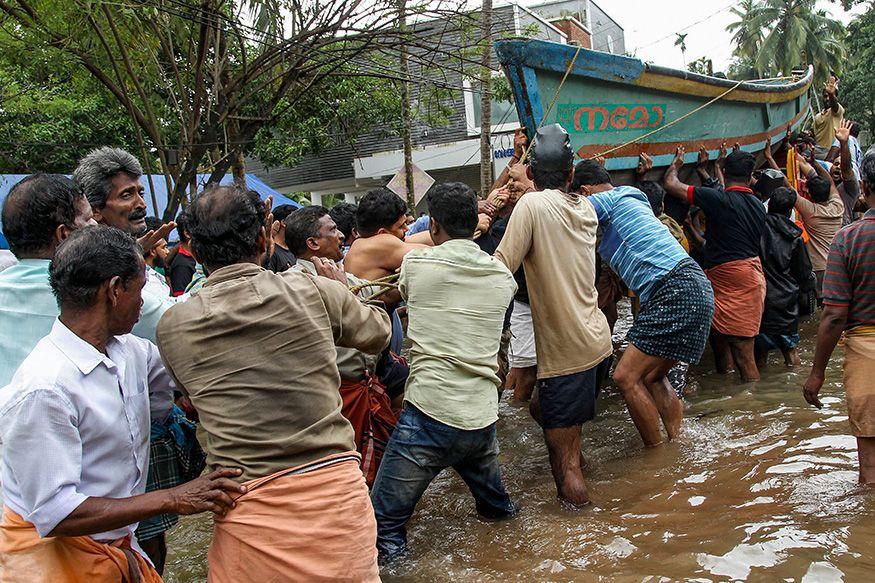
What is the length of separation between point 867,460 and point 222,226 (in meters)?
3.14

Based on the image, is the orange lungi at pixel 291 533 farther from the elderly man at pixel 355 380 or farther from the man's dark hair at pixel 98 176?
the man's dark hair at pixel 98 176

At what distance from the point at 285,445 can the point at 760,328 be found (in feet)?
18.2

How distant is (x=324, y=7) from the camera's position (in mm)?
7391

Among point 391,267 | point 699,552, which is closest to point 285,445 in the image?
point 391,267

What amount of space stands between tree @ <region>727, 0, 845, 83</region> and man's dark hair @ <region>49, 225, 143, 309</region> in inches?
1565

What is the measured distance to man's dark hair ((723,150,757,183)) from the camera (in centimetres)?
595

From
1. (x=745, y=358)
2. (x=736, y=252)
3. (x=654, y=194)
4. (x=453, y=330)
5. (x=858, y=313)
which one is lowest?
(x=745, y=358)

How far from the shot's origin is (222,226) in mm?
2104

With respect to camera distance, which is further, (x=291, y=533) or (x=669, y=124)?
(x=669, y=124)

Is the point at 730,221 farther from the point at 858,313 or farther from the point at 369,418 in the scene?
the point at 369,418

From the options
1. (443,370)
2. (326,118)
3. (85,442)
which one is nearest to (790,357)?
(443,370)

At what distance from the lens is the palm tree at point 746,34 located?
39.3m

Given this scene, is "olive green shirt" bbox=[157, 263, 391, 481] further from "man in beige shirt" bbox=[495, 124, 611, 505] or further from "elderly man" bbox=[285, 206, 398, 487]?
"man in beige shirt" bbox=[495, 124, 611, 505]

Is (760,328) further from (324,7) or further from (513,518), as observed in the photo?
(324,7)
